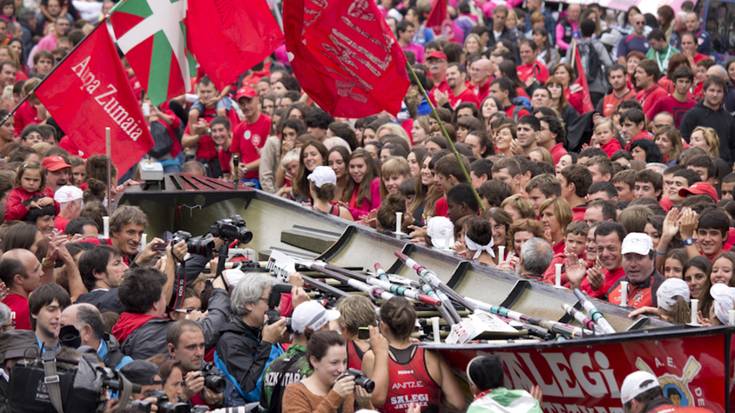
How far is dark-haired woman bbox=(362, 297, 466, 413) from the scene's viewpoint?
10.2 m

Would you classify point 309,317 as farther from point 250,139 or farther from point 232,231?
point 250,139

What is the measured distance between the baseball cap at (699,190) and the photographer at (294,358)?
5812 mm

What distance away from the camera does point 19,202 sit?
50.5 feet

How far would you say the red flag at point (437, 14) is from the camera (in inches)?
1145

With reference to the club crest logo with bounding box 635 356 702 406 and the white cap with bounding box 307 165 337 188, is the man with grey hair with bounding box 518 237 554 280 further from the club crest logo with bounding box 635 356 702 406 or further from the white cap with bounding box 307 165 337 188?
the white cap with bounding box 307 165 337 188

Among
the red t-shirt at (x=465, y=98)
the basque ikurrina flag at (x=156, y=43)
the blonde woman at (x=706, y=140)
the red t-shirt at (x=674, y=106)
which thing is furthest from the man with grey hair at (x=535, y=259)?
the red t-shirt at (x=465, y=98)

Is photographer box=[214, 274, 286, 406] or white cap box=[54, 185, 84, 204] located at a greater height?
photographer box=[214, 274, 286, 406]

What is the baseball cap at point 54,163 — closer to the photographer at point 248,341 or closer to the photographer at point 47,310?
the photographer at point 248,341

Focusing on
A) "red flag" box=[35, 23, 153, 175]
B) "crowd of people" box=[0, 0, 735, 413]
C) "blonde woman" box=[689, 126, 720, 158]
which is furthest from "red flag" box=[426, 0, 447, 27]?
"red flag" box=[35, 23, 153, 175]

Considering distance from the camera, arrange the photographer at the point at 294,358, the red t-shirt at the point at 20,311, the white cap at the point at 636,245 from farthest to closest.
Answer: the white cap at the point at 636,245 → the red t-shirt at the point at 20,311 → the photographer at the point at 294,358

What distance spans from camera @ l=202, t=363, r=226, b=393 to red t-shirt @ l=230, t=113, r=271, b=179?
10848 millimetres

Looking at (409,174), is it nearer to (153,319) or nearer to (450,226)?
(450,226)

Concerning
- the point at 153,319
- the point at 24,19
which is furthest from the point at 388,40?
the point at 24,19

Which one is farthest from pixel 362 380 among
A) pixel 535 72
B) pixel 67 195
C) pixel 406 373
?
pixel 535 72
